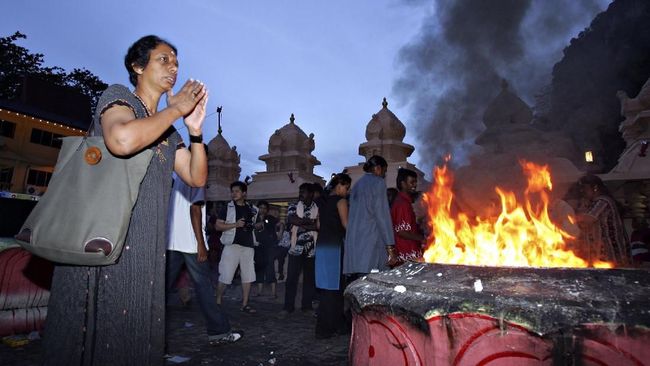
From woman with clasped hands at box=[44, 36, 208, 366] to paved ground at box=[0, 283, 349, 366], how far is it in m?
2.36

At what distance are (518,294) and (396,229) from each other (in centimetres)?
333

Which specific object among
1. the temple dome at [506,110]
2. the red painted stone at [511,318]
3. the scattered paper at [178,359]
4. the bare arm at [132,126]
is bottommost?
the scattered paper at [178,359]

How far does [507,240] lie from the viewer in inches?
108

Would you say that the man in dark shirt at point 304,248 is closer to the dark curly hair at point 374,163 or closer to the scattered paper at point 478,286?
the dark curly hair at point 374,163

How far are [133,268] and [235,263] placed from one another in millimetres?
4812

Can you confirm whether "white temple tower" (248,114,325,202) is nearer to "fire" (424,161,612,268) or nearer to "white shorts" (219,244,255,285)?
"white shorts" (219,244,255,285)

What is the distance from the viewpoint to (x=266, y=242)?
887cm

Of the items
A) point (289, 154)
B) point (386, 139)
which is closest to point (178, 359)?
point (386, 139)

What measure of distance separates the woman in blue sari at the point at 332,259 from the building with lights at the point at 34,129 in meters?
24.9

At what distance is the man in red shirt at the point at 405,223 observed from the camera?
5.00 meters

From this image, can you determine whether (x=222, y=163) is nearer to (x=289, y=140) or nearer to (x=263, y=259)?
(x=289, y=140)

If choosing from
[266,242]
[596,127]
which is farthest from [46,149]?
[596,127]

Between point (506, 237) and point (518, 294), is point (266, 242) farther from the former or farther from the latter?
point (518, 294)

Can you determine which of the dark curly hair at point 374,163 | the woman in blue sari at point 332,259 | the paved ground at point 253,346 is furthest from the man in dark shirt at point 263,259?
the dark curly hair at point 374,163
